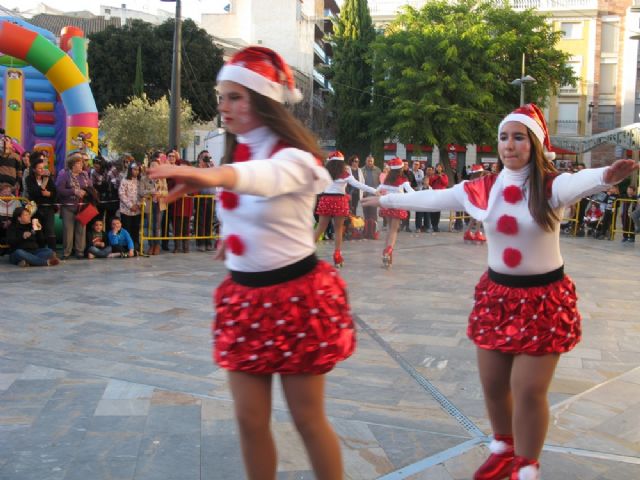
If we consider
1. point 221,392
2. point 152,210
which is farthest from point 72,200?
point 221,392

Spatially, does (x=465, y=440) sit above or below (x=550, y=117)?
below

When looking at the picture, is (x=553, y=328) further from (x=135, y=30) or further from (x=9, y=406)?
(x=135, y=30)

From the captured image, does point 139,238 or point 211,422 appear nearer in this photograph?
point 211,422

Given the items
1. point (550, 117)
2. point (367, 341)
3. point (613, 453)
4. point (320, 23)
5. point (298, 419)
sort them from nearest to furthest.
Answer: point (298, 419), point (613, 453), point (367, 341), point (550, 117), point (320, 23)

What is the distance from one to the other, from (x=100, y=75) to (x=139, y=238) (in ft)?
115

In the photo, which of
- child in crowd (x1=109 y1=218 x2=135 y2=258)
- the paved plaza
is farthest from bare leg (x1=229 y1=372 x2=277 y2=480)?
child in crowd (x1=109 y1=218 x2=135 y2=258)

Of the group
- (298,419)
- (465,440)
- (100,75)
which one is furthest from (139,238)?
(100,75)

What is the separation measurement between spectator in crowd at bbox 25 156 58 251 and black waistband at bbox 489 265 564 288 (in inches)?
366

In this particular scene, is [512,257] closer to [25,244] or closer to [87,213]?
[25,244]

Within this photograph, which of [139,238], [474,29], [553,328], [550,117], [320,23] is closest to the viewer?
[553,328]

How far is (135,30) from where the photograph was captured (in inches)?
1763

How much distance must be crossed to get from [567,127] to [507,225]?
53.3 meters

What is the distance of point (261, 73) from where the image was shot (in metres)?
2.86

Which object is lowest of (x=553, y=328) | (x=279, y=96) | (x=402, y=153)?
(x=553, y=328)
